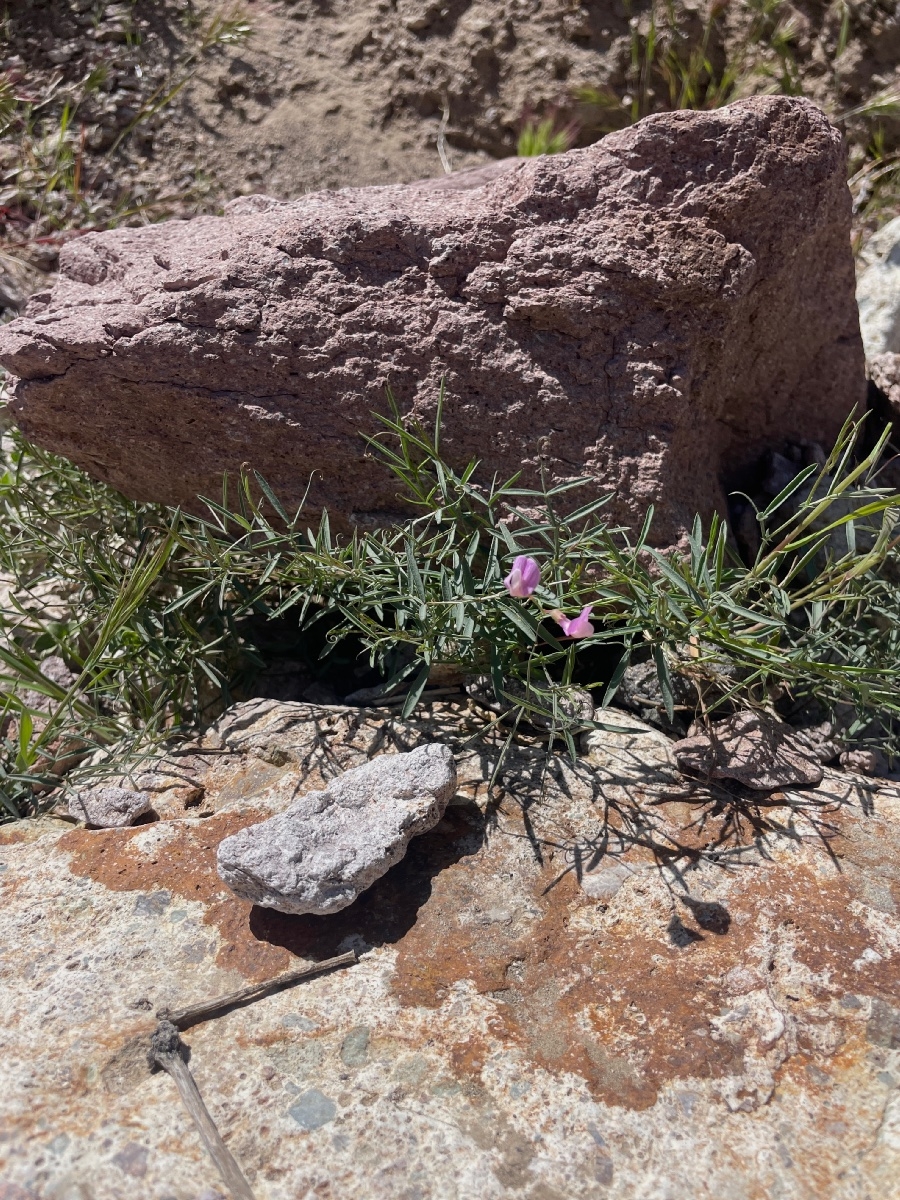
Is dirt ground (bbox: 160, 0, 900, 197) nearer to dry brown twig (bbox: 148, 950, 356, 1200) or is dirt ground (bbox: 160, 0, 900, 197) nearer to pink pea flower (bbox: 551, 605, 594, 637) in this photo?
pink pea flower (bbox: 551, 605, 594, 637)

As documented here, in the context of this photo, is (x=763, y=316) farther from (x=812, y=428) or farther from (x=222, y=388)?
(x=222, y=388)

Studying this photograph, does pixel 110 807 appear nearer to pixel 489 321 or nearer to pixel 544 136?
pixel 489 321

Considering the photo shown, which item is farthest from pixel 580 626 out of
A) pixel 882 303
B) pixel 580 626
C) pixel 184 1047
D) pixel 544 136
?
pixel 544 136

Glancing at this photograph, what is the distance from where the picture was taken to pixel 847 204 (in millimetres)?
2445

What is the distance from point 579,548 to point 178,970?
1129 mm

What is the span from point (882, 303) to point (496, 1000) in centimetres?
273

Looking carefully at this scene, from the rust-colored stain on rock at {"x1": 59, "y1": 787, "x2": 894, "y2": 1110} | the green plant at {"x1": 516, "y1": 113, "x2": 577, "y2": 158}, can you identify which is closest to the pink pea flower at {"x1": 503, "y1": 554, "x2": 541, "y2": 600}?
the rust-colored stain on rock at {"x1": 59, "y1": 787, "x2": 894, "y2": 1110}

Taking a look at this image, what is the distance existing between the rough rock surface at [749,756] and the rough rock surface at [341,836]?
1.76ft

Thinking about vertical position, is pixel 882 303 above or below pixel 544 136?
below

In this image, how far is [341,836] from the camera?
5.64 feet

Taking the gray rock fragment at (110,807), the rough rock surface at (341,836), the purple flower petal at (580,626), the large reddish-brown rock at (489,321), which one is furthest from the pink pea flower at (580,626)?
the gray rock fragment at (110,807)

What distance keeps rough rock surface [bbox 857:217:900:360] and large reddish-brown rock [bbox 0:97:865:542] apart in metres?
1.02

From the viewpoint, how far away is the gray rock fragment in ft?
6.47

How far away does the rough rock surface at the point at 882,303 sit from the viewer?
3.20 m
